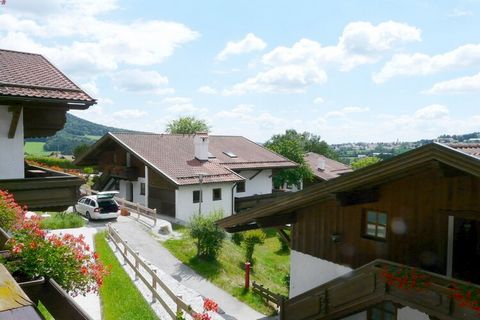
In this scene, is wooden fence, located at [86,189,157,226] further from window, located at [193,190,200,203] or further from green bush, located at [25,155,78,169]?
green bush, located at [25,155,78,169]

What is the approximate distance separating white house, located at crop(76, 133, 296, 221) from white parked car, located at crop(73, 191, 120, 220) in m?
3.84

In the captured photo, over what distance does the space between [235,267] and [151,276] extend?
5594mm

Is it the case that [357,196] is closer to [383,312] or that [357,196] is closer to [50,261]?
[383,312]

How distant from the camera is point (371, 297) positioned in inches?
356

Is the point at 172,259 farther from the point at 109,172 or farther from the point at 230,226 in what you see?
the point at 109,172

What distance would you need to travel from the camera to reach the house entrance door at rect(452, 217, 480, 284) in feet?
31.2

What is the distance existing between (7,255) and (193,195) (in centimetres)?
2337

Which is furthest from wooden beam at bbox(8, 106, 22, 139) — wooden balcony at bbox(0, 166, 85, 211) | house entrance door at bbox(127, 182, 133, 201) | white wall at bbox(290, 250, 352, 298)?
house entrance door at bbox(127, 182, 133, 201)

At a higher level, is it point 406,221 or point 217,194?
point 406,221

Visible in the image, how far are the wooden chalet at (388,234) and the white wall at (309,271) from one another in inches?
1.1

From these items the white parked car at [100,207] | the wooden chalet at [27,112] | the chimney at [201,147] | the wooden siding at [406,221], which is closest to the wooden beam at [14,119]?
the wooden chalet at [27,112]

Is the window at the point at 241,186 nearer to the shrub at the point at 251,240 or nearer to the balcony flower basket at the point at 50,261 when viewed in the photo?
the shrub at the point at 251,240

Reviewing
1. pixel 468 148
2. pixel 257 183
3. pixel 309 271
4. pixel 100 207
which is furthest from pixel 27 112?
pixel 257 183

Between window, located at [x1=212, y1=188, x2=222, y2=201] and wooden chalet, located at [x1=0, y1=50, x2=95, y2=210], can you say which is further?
window, located at [x1=212, y1=188, x2=222, y2=201]
